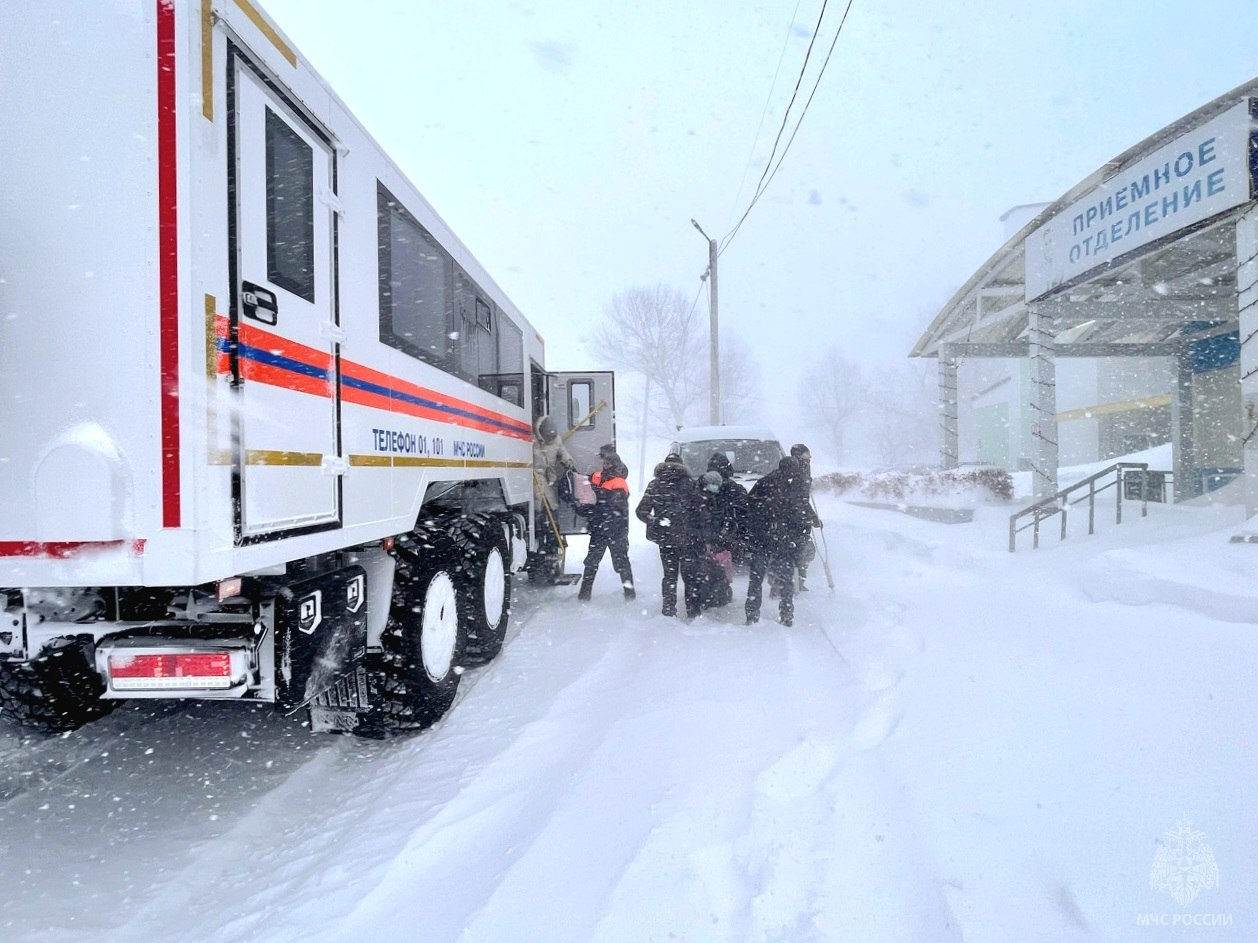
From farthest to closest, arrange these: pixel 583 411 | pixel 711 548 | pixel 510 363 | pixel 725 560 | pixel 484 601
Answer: pixel 583 411 → pixel 510 363 → pixel 725 560 → pixel 711 548 → pixel 484 601

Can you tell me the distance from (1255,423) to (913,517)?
5.64m

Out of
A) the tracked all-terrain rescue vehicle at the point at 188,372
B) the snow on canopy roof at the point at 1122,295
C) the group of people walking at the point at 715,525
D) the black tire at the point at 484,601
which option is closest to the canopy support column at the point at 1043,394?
the snow on canopy roof at the point at 1122,295

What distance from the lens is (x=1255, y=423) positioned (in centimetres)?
700

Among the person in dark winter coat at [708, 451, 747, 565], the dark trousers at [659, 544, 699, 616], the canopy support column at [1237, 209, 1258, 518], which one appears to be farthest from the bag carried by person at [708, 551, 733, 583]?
the canopy support column at [1237, 209, 1258, 518]

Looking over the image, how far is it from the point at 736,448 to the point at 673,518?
2.63m

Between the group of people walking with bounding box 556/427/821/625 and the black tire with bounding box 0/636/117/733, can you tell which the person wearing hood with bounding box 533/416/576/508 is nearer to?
the group of people walking with bounding box 556/427/821/625

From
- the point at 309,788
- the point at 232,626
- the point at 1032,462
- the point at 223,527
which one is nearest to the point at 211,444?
the point at 223,527

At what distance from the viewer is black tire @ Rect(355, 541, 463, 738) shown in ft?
12.0

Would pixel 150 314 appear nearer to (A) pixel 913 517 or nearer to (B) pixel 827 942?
(B) pixel 827 942

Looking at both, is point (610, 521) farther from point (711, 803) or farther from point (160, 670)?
point (160, 670)

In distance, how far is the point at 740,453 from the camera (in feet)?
28.1

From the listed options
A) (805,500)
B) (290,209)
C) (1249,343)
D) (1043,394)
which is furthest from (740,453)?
(1043,394)

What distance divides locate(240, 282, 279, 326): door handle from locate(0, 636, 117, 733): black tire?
179 centimetres

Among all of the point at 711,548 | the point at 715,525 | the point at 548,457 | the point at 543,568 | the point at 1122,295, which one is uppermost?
the point at 1122,295
